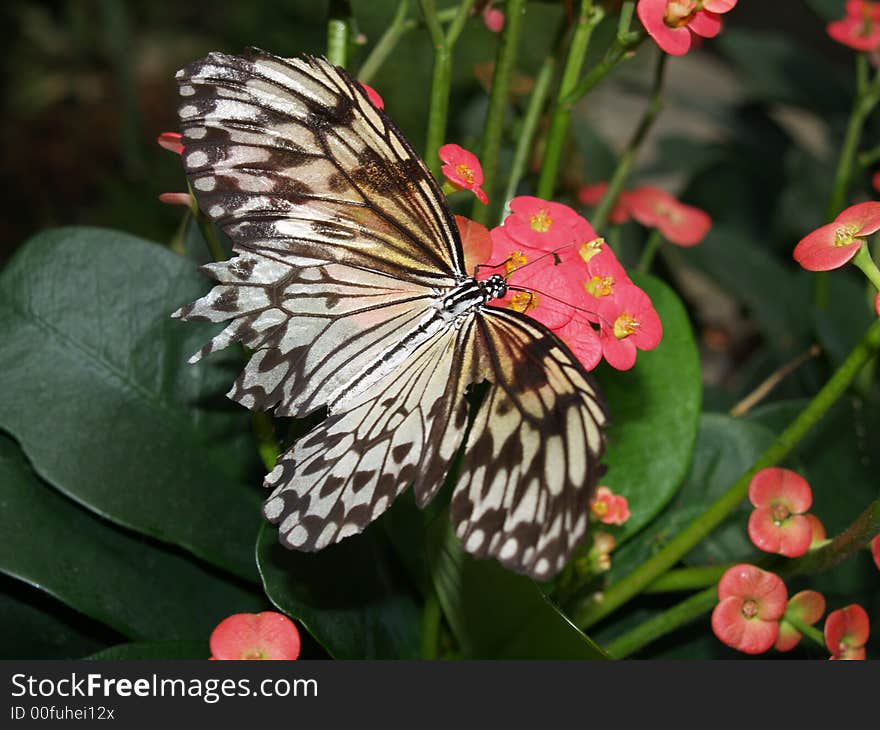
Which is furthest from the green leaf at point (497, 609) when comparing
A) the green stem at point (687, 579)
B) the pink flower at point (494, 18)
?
the pink flower at point (494, 18)

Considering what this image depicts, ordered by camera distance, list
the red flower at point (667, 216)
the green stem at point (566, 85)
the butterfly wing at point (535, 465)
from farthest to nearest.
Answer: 1. the red flower at point (667, 216)
2. the green stem at point (566, 85)
3. the butterfly wing at point (535, 465)

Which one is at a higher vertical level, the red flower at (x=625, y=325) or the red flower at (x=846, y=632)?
the red flower at (x=625, y=325)

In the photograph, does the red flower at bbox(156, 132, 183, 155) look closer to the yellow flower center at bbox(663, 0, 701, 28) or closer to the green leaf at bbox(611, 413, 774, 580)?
the yellow flower center at bbox(663, 0, 701, 28)

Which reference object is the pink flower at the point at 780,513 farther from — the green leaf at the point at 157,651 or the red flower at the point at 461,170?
the green leaf at the point at 157,651

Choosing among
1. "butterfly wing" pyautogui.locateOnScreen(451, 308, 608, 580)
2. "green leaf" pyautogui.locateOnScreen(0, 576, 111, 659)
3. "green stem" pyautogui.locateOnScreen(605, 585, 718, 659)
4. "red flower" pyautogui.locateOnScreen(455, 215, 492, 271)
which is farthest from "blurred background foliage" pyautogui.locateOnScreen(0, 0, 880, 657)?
"butterfly wing" pyautogui.locateOnScreen(451, 308, 608, 580)

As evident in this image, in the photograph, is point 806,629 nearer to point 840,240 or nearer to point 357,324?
point 840,240

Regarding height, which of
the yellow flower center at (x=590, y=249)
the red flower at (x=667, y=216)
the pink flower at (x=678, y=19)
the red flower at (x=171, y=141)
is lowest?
the red flower at (x=667, y=216)
